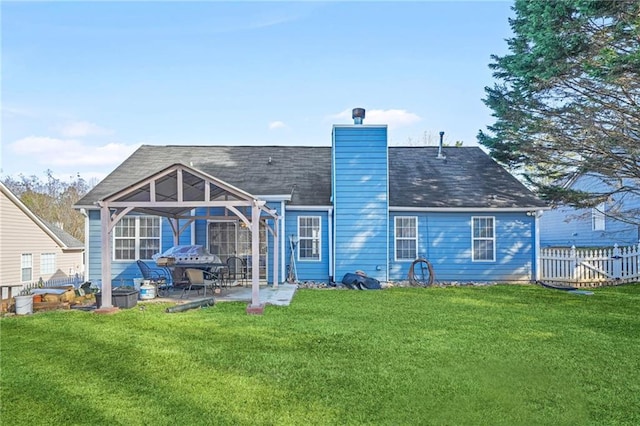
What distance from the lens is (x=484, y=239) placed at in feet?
46.8

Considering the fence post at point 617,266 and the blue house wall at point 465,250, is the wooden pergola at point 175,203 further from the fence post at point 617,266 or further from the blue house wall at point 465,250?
the fence post at point 617,266

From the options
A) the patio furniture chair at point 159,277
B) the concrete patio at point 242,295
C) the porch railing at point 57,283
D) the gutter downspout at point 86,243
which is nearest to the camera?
the concrete patio at point 242,295

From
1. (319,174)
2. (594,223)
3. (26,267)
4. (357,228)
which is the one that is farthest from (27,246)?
(594,223)

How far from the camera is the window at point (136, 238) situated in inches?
539

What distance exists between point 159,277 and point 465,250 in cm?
933

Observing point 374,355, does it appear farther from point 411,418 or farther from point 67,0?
point 67,0

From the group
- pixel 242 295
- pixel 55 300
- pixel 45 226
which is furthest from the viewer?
pixel 45 226

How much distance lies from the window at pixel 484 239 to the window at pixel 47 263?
20458 mm

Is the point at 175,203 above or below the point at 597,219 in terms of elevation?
above

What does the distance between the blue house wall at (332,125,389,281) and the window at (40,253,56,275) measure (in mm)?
16655

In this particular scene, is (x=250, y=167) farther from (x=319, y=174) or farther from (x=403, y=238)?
(x=403, y=238)

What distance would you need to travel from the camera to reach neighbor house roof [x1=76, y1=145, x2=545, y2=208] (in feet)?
47.0

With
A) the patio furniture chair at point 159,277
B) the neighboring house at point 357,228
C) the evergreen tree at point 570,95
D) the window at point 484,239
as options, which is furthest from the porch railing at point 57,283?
the evergreen tree at point 570,95

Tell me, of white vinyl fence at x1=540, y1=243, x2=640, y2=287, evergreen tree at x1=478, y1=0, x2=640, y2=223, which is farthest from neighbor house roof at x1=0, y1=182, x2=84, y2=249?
white vinyl fence at x1=540, y1=243, x2=640, y2=287
